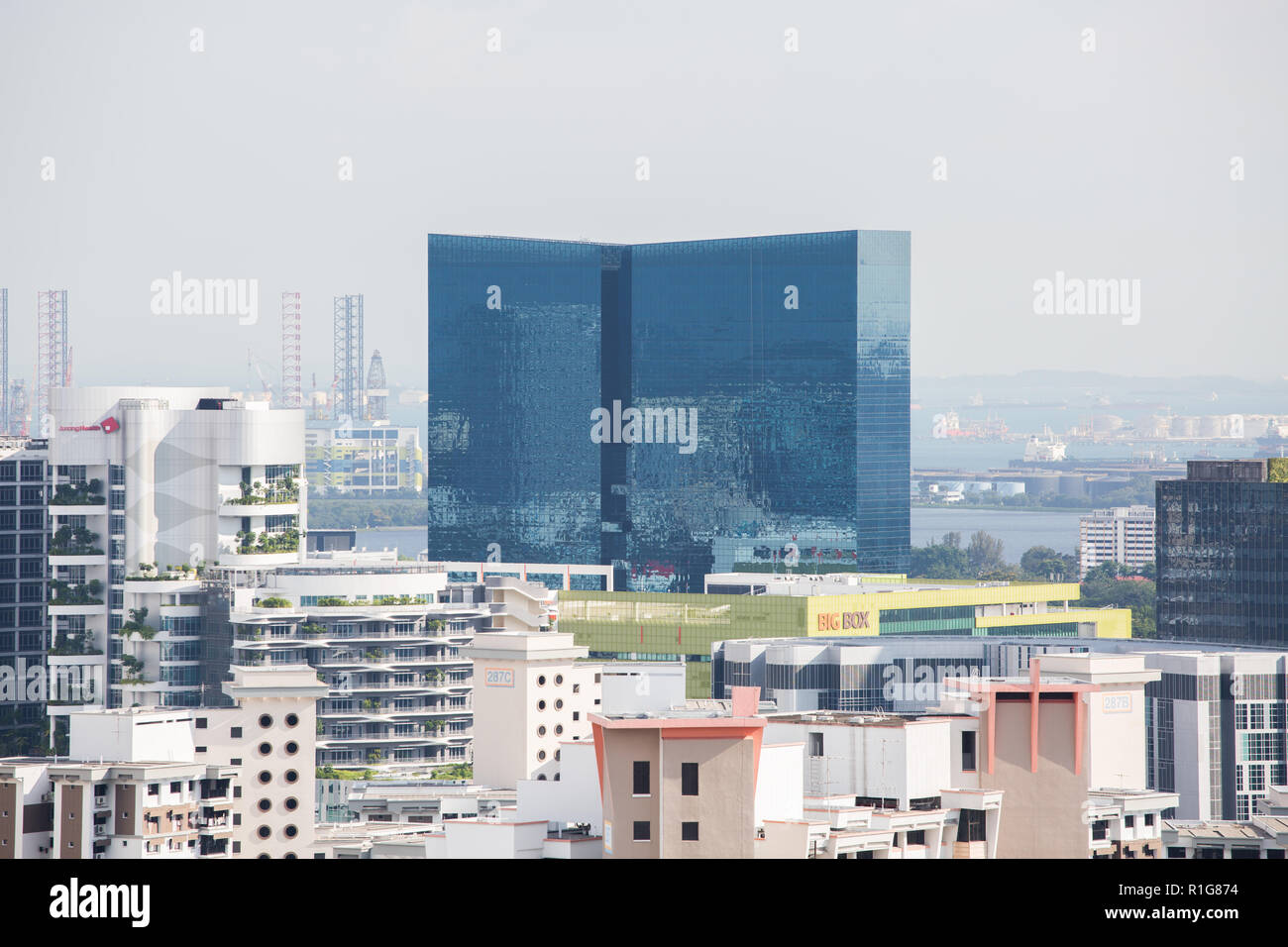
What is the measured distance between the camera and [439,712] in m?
81.1

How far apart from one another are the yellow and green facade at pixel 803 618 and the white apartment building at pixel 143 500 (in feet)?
53.5

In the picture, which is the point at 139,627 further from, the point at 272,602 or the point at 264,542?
the point at 272,602

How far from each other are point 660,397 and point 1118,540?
5559 centimetres

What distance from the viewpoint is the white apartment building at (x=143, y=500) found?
283ft

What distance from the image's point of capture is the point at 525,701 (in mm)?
67250

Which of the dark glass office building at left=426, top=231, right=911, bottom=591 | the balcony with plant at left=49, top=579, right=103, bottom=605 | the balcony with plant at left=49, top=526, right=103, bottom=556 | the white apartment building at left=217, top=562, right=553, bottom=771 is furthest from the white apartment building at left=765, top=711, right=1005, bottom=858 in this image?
the dark glass office building at left=426, top=231, right=911, bottom=591

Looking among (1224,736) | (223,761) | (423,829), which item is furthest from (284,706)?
(1224,736)

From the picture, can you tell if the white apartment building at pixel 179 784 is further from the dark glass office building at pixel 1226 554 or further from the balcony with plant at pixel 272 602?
the dark glass office building at pixel 1226 554

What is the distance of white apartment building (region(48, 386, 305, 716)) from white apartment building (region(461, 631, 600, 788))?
64.7ft

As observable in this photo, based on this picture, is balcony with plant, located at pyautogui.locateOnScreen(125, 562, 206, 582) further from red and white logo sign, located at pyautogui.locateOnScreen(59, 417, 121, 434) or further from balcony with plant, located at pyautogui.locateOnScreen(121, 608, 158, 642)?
red and white logo sign, located at pyautogui.locateOnScreen(59, 417, 121, 434)

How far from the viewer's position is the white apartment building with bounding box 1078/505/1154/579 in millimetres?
191000

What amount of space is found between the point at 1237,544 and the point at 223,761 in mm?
50715

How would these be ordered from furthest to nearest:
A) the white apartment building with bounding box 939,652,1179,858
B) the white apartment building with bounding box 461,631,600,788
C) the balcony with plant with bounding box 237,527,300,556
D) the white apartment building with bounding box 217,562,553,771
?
the balcony with plant with bounding box 237,527,300,556 → the white apartment building with bounding box 217,562,553,771 → the white apartment building with bounding box 461,631,600,788 → the white apartment building with bounding box 939,652,1179,858

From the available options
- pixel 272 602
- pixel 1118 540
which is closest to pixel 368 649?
pixel 272 602
